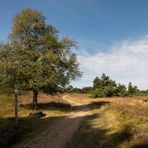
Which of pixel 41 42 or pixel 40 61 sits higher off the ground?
pixel 41 42

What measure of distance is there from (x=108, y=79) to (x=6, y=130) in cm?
7156

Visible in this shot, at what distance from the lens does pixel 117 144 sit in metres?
17.5

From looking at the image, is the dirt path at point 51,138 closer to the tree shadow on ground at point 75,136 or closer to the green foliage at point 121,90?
the tree shadow on ground at point 75,136

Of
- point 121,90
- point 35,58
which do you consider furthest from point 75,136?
point 121,90

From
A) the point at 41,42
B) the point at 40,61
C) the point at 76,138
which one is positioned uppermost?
the point at 41,42

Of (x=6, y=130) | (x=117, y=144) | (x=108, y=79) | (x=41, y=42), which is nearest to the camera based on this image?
(x=117, y=144)

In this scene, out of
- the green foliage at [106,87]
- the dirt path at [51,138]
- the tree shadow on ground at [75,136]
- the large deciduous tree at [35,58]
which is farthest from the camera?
the green foliage at [106,87]

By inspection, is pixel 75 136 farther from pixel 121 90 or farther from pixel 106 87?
pixel 121 90

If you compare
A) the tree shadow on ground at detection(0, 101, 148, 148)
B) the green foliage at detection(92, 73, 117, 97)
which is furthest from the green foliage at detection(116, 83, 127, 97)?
the tree shadow on ground at detection(0, 101, 148, 148)

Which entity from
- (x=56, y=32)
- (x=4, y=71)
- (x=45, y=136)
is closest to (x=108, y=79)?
(x=56, y=32)

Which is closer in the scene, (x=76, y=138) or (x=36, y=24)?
(x=76, y=138)

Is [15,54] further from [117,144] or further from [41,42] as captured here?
[117,144]

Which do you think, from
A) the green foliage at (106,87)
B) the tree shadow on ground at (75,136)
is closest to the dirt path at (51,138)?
the tree shadow on ground at (75,136)

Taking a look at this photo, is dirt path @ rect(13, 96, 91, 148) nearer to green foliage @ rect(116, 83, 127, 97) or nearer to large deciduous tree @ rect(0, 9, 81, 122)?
large deciduous tree @ rect(0, 9, 81, 122)
